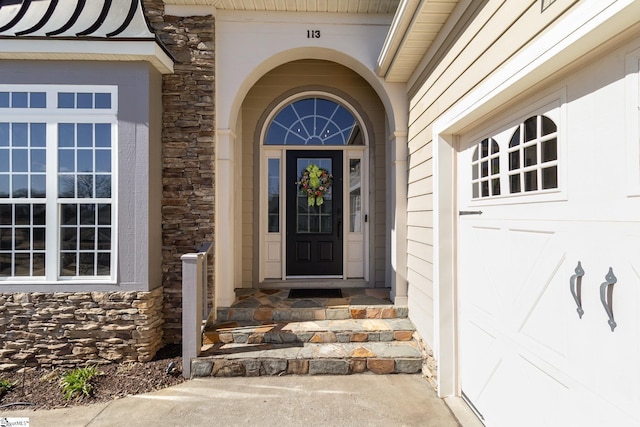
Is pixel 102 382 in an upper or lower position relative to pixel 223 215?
lower

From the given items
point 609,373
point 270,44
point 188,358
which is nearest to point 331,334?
point 188,358

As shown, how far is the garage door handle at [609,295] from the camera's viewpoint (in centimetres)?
141

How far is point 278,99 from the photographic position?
16.1 feet

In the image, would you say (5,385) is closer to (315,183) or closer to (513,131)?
(315,183)

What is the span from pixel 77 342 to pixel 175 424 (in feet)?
5.45

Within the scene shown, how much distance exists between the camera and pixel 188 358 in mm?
3193

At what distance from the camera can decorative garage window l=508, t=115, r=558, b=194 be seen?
1.78m

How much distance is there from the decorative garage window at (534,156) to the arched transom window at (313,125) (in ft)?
10.1

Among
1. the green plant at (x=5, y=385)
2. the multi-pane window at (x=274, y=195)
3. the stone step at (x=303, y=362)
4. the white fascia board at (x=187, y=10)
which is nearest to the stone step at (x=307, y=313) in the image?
the stone step at (x=303, y=362)

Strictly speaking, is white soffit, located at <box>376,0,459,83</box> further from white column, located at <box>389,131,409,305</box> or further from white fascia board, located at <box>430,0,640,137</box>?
white fascia board, located at <box>430,0,640,137</box>

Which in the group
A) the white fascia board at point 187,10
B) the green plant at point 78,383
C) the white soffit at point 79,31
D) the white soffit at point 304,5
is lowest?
the green plant at point 78,383

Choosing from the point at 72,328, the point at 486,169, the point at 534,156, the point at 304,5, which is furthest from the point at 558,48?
the point at 72,328

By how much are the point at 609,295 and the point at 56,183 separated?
4.45 m

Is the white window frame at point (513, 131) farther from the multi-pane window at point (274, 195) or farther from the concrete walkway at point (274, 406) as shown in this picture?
the multi-pane window at point (274, 195)
